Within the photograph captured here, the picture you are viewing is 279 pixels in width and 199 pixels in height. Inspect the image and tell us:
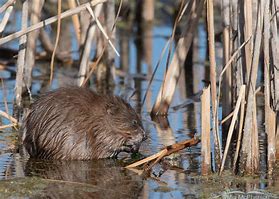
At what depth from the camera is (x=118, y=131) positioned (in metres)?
7.19

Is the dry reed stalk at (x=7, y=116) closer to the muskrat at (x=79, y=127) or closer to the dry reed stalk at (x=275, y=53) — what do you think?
the muskrat at (x=79, y=127)

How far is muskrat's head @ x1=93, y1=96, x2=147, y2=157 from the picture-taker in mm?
7156

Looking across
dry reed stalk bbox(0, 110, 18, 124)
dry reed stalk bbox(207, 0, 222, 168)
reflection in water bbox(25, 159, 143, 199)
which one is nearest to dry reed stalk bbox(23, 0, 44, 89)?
dry reed stalk bbox(0, 110, 18, 124)

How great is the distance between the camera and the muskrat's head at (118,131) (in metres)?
7.16

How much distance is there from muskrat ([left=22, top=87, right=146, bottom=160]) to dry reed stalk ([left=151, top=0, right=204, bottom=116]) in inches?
58.1

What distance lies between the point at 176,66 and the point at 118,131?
1724 millimetres

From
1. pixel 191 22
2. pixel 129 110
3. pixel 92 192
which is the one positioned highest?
pixel 191 22

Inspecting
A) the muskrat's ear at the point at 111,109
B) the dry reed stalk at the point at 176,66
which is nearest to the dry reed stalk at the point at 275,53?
the muskrat's ear at the point at 111,109

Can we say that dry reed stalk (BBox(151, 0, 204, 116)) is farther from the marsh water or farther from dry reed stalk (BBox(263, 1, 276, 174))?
Answer: dry reed stalk (BBox(263, 1, 276, 174))

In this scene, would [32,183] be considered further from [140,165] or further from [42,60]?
[42,60]

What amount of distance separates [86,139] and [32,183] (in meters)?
0.93

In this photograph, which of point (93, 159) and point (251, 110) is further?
point (93, 159)

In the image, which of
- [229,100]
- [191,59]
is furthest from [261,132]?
[191,59]

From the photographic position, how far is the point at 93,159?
7148 mm
